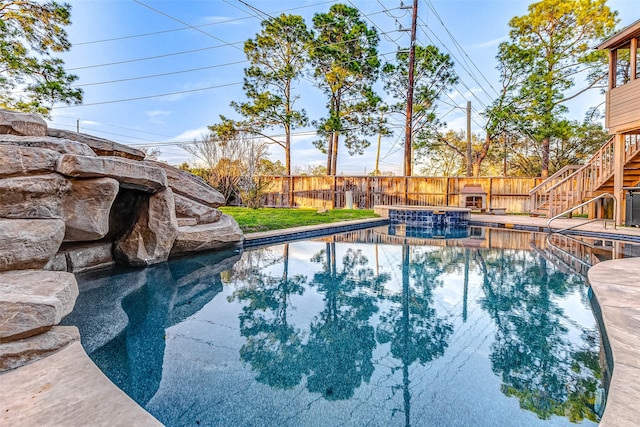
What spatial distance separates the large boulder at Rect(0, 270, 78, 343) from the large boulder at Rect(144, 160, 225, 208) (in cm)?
341

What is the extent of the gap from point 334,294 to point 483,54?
16.9 meters

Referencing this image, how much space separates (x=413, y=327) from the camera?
2693 millimetres

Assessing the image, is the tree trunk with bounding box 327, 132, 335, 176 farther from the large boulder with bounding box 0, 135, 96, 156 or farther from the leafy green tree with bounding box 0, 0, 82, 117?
the large boulder with bounding box 0, 135, 96, 156

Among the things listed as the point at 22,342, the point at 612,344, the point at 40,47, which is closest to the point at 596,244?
the point at 612,344

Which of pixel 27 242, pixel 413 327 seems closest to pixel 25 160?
pixel 27 242

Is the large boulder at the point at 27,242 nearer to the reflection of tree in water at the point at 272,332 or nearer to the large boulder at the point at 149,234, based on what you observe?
the large boulder at the point at 149,234

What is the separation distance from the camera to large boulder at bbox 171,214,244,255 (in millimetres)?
5098

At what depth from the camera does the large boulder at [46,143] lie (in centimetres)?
305

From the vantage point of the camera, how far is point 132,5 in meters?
10.7

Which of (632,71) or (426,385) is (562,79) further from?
(426,385)

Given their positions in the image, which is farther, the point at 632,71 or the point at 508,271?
the point at 632,71

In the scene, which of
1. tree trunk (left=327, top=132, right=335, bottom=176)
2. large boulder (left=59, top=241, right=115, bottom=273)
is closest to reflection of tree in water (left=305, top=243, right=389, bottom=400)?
large boulder (left=59, top=241, right=115, bottom=273)

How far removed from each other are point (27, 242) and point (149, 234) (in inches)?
75.7

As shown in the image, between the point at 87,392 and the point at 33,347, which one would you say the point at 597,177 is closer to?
the point at 87,392
